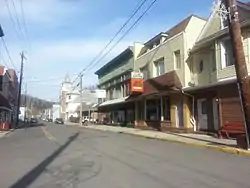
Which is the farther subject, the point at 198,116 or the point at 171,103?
the point at 171,103

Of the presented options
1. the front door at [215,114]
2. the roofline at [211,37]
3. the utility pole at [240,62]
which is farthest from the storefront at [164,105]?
the utility pole at [240,62]

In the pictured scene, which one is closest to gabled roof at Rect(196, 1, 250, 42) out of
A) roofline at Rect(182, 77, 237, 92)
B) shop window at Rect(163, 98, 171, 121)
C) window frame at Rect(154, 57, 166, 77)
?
roofline at Rect(182, 77, 237, 92)

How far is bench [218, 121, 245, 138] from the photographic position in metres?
23.3

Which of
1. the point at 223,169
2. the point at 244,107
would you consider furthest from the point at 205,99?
the point at 223,169

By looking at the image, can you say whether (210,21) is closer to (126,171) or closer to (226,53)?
(226,53)

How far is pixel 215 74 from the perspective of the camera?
27.4 metres

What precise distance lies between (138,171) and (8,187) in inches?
148

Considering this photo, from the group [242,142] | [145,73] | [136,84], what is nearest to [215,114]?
[242,142]

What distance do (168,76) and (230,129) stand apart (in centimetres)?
1101

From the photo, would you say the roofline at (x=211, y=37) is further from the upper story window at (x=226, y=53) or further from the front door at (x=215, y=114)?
the front door at (x=215, y=114)

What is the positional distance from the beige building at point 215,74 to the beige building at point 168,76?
1129 millimetres

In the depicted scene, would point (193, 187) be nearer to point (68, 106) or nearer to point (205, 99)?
point (205, 99)

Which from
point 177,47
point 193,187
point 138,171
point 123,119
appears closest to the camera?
point 193,187

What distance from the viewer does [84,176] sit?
1059 centimetres
